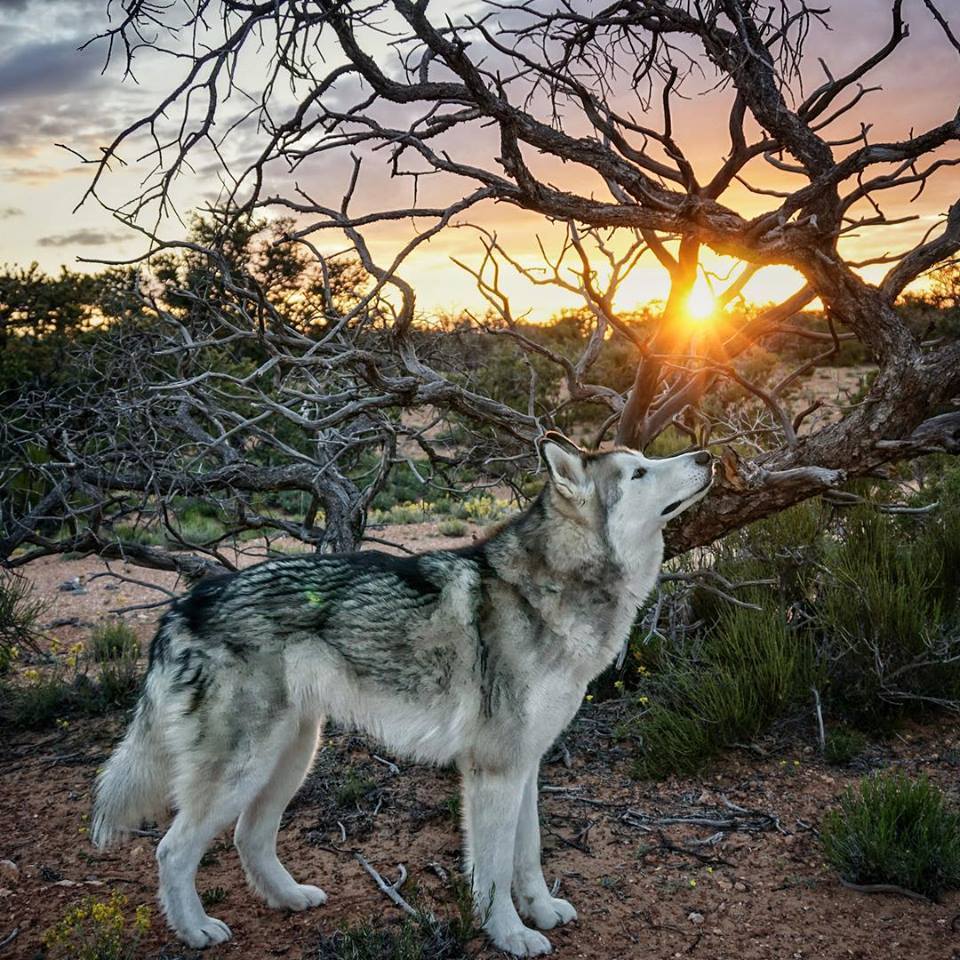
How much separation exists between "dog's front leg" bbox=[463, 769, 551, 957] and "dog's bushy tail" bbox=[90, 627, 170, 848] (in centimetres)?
126

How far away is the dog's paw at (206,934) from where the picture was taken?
391 cm

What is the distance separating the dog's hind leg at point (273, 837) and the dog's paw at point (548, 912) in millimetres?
953

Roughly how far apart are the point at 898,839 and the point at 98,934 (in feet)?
11.3

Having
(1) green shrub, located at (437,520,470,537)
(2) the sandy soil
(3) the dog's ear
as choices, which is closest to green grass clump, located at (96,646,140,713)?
(2) the sandy soil

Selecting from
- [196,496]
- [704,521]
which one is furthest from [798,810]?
[196,496]

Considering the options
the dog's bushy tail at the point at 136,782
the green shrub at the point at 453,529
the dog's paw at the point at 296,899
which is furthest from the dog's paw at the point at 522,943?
the green shrub at the point at 453,529

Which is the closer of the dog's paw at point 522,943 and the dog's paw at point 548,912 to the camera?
the dog's paw at point 522,943

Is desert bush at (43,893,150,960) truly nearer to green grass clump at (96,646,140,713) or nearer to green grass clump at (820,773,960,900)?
green grass clump at (96,646,140,713)

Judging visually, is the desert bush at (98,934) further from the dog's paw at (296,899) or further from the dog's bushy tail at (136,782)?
the dog's paw at (296,899)

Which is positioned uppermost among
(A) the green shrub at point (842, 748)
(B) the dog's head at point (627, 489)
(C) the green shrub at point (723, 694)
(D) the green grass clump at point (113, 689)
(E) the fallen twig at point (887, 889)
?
(B) the dog's head at point (627, 489)

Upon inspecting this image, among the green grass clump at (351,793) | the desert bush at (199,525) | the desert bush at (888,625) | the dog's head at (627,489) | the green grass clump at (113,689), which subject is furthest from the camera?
the desert bush at (199,525)

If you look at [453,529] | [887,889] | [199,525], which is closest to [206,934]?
[887,889]

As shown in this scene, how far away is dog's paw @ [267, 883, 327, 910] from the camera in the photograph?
14.0 ft

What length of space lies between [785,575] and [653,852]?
2699 millimetres
